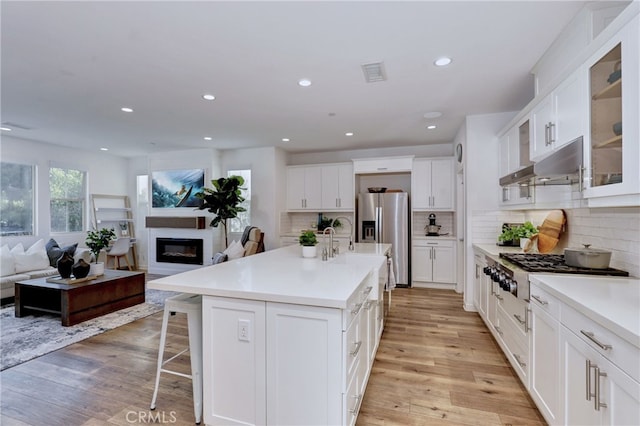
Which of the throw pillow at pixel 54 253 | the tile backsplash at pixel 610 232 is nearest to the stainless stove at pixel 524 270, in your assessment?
the tile backsplash at pixel 610 232

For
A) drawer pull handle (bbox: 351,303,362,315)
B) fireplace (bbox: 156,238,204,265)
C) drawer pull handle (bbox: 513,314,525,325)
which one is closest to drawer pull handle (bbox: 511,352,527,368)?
drawer pull handle (bbox: 513,314,525,325)

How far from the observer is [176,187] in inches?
251

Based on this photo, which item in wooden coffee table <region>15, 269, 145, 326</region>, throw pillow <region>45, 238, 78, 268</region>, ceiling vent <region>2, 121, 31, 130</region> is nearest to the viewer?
wooden coffee table <region>15, 269, 145, 326</region>

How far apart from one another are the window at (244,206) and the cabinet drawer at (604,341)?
212 inches

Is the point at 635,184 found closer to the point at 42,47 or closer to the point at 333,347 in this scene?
the point at 333,347

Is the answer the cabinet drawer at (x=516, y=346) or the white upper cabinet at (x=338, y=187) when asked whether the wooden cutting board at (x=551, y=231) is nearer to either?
the cabinet drawer at (x=516, y=346)

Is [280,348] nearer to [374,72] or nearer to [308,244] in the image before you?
[308,244]

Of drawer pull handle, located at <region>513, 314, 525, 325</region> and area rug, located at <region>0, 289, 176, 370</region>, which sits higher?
drawer pull handle, located at <region>513, 314, 525, 325</region>

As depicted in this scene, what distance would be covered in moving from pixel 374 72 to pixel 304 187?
11.9 ft

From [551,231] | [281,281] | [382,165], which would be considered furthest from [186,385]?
[382,165]

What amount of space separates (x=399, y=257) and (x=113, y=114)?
193 inches

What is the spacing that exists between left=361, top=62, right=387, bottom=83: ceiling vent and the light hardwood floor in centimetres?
264

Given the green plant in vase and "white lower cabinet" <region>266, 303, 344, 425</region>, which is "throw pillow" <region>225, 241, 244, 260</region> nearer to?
the green plant in vase

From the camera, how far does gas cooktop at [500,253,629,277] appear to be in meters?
1.94
